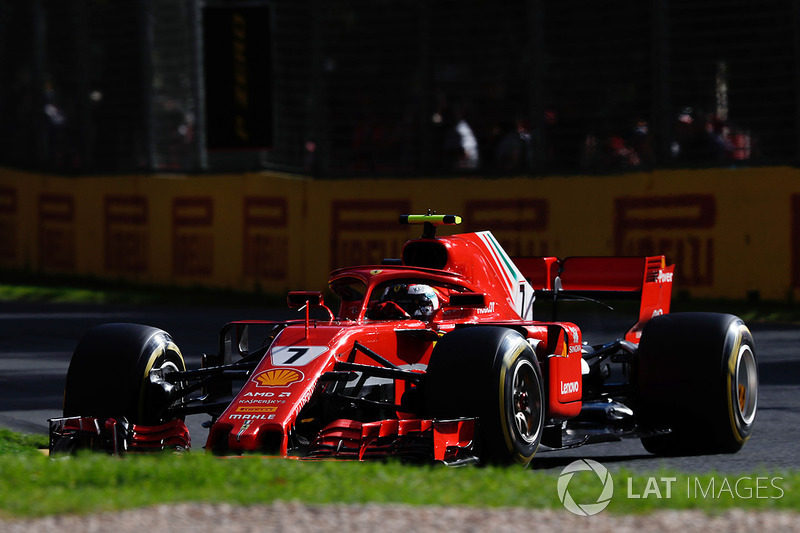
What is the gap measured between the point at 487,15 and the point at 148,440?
11474 millimetres

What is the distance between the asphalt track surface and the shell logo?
1542mm

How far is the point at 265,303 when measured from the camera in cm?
1792

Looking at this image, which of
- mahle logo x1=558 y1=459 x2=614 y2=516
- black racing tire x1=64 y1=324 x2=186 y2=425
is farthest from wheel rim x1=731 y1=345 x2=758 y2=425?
black racing tire x1=64 y1=324 x2=186 y2=425

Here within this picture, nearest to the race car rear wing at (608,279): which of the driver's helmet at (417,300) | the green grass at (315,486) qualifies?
the driver's helmet at (417,300)

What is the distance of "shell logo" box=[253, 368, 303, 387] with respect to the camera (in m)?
7.19

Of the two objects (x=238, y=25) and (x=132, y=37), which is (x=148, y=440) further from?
(x=132, y=37)

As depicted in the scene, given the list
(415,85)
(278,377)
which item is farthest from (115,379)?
(415,85)

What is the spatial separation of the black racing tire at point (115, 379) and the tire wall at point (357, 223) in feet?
30.3

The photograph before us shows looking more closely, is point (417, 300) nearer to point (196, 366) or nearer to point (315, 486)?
point (315, 486)

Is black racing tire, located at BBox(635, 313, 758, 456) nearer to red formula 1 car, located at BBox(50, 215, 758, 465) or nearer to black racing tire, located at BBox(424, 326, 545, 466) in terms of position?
red formula 1 car, located at BBox(50, 215, 758, 465)

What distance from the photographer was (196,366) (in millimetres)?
11992

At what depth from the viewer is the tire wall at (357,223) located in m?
15.7

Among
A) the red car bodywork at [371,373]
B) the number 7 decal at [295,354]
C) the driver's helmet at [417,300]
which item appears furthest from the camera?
the driver's helmet at [417,300]

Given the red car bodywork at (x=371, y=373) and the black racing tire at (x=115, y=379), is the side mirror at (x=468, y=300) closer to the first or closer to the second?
the red car bodywork at (x=371, y=373)
